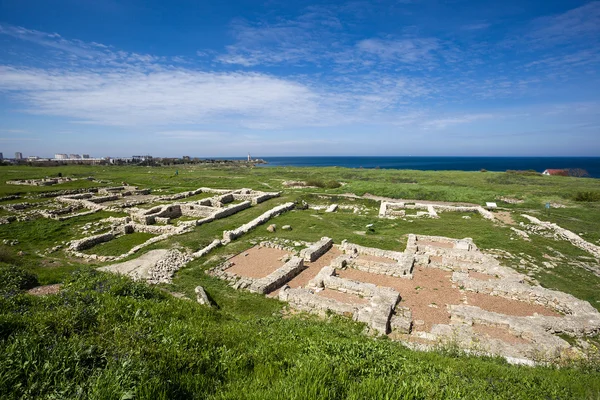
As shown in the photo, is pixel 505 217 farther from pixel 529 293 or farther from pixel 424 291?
pixel 424 291

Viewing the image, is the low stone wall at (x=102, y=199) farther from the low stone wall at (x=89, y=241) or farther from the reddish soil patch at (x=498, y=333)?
Answer: the reddish soil patch at (x=498, y=333)

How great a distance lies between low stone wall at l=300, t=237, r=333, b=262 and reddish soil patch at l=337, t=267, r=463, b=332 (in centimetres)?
212

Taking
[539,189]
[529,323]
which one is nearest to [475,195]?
[539,189]

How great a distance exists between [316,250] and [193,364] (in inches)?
511

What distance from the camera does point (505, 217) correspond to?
2700cm

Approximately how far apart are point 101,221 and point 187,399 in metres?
27.2

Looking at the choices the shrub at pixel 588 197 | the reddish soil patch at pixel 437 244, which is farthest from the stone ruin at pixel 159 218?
the shrub at pixel 588 197

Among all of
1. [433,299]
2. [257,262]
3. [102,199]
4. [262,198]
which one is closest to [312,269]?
[257,262]

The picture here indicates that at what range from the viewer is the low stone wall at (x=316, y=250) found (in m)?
16.1

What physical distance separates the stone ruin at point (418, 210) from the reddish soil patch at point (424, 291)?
12.9m

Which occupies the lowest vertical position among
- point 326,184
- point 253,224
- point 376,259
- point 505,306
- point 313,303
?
point 505,306

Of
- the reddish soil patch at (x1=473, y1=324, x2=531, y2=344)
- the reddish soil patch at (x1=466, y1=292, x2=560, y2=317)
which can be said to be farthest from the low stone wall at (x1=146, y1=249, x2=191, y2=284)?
the reddish soil patch at (x1=466, y1=292, x2=560, y2=317)

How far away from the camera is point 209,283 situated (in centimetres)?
1287

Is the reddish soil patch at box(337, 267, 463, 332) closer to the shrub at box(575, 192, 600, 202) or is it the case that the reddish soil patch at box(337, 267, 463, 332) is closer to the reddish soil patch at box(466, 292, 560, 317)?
the reddish soil patch at box(466, 292, 560, 317)
